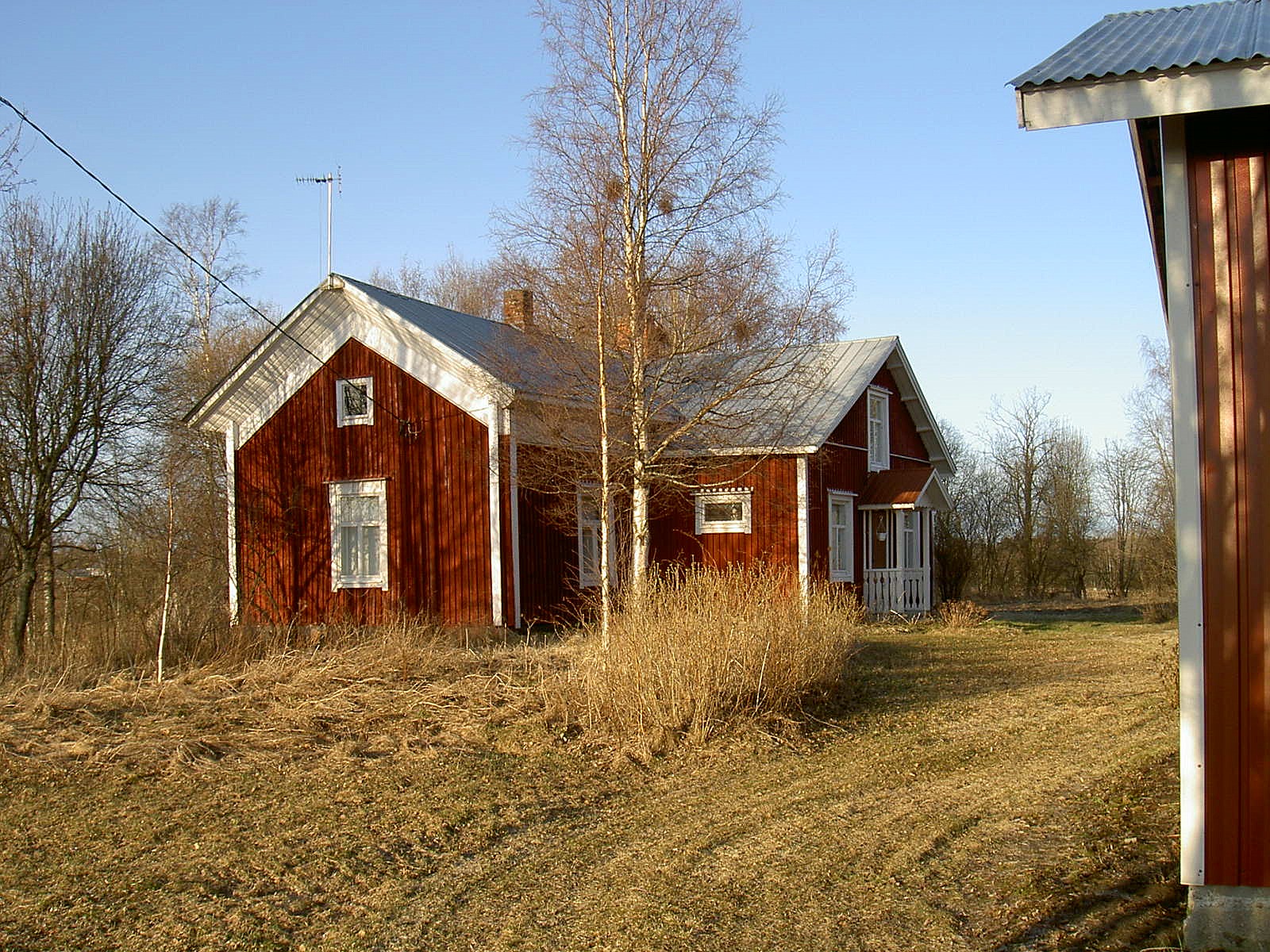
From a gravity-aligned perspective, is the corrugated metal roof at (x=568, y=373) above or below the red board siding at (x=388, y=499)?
above

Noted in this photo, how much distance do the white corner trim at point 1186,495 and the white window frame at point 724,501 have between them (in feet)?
50.2

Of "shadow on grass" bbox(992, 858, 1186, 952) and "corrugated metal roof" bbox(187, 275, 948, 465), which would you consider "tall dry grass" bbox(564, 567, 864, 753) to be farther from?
"corrugated metal roof" bbox(187, 275, 948, 465)

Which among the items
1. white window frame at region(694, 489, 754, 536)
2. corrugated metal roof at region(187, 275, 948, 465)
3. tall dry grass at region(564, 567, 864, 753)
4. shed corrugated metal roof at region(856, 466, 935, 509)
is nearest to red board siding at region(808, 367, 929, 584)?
shed corrugated metal roof at region(856, 466, 935, 509)

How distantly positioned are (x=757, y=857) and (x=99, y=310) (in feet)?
55.6

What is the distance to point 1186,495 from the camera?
15.6ft

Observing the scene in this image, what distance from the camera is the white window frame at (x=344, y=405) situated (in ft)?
59.5

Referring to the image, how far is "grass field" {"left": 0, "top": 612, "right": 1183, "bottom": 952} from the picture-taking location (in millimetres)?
5156

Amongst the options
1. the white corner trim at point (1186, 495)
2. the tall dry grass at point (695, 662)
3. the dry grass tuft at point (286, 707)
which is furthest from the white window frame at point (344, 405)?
the white corner trim at point (1186, 495)

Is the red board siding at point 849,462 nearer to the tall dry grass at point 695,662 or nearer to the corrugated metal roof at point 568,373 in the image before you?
the corrugated metal roof at point 568,373

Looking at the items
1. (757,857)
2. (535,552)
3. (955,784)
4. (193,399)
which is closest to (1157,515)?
(535,552)

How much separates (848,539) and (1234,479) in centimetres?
1734

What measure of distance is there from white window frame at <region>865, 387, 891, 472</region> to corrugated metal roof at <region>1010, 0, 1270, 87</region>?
55.5 ft

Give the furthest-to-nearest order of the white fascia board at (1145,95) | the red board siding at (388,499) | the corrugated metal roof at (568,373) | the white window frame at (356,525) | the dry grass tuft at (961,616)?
the dry grass tuft at (961,616) → the white window frame at (356,525) → the red board siding at (388,499) → the corrugated metal roof at (568,373) → the white fascia board at (1145,95)

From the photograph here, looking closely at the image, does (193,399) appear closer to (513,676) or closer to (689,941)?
(513,676)
